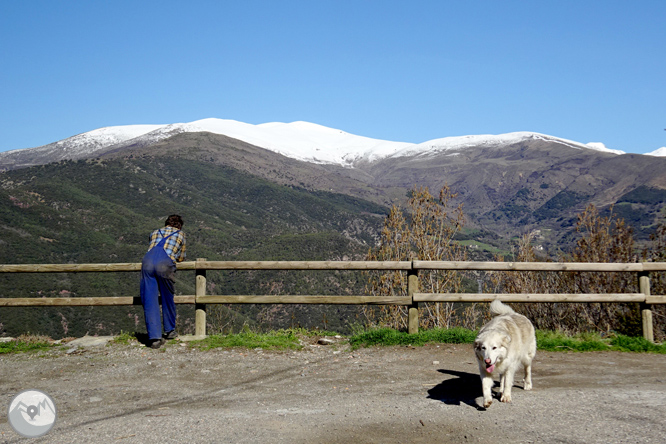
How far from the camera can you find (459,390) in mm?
6648

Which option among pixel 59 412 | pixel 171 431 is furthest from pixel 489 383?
pixel 59 412

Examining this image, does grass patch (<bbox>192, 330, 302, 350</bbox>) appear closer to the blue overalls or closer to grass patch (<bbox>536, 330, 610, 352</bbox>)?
the blue overalls

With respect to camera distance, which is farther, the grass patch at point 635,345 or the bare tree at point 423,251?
the bare tree at point 423,251

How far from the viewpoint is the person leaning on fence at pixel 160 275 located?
867 centimetres

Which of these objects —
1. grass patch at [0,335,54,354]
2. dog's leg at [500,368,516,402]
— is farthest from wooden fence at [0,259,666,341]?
dog's leg at [500,368,516,402]

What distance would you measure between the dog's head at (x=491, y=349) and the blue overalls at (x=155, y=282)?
4.89 metres

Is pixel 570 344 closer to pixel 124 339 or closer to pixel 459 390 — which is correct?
pixel 459 390

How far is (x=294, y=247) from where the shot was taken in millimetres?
112188

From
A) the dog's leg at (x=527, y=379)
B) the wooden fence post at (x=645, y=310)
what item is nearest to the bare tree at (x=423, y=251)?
the wooden fence post at (x=645, y=310)

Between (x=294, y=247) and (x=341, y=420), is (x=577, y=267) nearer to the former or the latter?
(x=341, y=420)

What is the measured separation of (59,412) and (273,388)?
2.30 metres

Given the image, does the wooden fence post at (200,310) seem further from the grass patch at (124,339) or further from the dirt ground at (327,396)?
the grass patch at (124,339)

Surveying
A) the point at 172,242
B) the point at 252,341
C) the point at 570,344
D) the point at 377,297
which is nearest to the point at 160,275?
the point at 172,242

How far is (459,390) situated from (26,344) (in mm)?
6933
